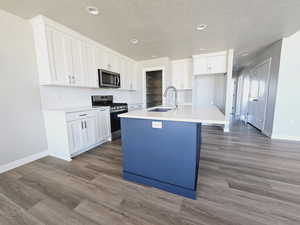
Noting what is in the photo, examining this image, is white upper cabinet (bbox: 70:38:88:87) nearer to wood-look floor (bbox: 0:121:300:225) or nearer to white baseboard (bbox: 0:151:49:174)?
white baseboard (bbox: 0:151:49:174)

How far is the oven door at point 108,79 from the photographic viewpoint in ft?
10.8

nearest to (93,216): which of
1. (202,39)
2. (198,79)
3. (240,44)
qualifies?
(202,39)

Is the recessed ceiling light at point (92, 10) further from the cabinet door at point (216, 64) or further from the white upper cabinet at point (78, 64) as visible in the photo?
the cabinet door at point (216, 64)

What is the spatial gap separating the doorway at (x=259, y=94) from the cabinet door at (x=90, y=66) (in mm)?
4915

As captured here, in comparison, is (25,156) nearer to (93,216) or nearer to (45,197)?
(45,197)

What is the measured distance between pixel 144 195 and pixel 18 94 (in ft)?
8.88

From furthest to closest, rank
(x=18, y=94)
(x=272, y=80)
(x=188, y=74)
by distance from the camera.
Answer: (x=188, y=74) < (x=272, y=80) < (x=18, y=94)

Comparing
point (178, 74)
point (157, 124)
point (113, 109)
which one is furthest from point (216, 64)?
point (157, 124)

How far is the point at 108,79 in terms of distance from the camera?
11.6 feet

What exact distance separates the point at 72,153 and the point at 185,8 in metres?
3.22

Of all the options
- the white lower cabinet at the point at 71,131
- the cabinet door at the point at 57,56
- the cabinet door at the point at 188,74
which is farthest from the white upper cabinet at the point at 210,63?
the cabinet door at the point at 57,56

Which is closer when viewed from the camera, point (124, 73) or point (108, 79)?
point (108, 79)

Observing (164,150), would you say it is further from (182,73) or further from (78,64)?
(182,73)

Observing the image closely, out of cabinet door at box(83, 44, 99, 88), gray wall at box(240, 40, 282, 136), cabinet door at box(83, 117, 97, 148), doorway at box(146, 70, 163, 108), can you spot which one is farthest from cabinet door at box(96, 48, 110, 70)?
gray wall at box(240, 40, 282, 136)
